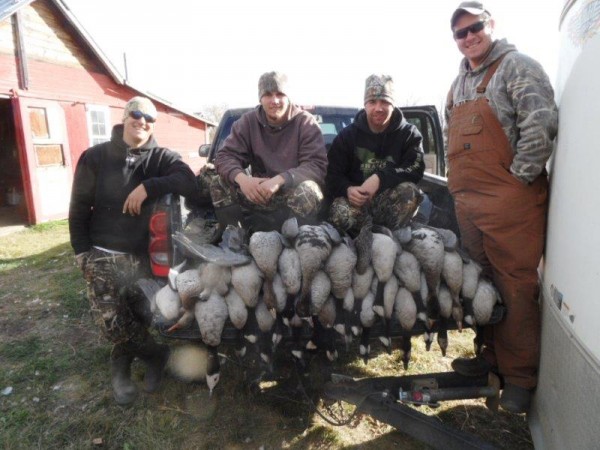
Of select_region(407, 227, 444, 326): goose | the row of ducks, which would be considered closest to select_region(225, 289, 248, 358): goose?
the row of ducks

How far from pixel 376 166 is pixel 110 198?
216cm

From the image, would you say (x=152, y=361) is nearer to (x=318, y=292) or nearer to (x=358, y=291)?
(x=318, y=292)

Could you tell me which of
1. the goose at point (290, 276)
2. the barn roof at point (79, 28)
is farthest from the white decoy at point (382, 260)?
the barn roof at point (79, 28)

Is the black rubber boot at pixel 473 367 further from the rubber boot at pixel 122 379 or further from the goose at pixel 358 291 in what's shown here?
the rubber boot at pixel 122 379

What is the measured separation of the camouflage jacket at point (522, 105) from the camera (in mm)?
2248

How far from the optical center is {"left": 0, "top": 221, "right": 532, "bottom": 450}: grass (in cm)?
286

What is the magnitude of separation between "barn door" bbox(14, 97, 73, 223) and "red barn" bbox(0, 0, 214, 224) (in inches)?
0.9

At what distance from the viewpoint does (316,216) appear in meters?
3.30

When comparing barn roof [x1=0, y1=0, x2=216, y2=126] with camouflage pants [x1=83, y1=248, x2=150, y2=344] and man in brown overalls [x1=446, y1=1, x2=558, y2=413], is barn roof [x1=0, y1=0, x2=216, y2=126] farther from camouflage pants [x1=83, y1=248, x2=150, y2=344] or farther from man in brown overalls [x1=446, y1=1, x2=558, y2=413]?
man in brown overalls [x1=446, y1=1, x2=558, y2=413]

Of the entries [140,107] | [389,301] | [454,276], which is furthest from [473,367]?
[140,107]

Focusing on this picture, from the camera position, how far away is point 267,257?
7.59 feet

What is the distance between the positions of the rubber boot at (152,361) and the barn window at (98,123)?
12005 mm

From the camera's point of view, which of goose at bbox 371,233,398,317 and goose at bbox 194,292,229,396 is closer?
goose at bbox 194,292,229,396

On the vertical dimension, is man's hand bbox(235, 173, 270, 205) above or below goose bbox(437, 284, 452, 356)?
above
